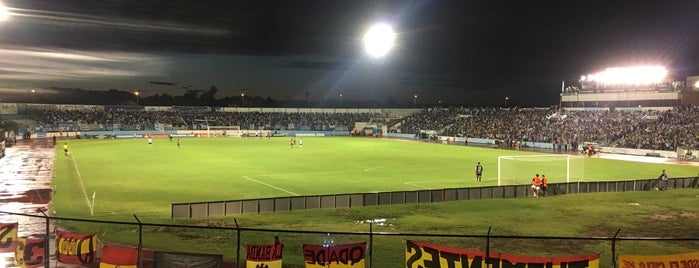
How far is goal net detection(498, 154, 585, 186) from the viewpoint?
36.2 m

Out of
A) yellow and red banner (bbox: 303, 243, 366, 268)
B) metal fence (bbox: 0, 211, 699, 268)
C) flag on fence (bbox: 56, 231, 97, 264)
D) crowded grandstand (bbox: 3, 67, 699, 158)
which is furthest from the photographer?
crowded grandstand (bbox: 3, 67, 699, 158)

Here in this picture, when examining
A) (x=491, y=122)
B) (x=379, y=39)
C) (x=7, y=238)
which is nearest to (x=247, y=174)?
(x=379, y=39)

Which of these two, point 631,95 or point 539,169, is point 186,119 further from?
point 539,169

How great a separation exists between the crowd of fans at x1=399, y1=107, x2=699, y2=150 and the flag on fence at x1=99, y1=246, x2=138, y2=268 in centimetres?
5927

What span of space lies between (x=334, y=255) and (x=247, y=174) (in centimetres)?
2887

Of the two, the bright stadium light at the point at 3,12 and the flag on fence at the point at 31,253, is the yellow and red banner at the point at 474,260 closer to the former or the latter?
the flag on fence at the point at 31,253

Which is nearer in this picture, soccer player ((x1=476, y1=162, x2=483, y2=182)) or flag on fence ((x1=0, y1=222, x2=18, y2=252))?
flag on fence ((x1=0, y1=222, x2=18, y2=252))

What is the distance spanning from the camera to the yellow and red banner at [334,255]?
33.6ft

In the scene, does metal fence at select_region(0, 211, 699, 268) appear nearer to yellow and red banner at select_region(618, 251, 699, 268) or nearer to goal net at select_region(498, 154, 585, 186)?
yellow and red banner at select_region(618, 251, 699, 268)

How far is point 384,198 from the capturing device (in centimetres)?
2566

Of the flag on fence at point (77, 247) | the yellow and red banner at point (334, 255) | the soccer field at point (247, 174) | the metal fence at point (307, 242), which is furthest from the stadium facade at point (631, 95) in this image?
the flag on fence at point (77, 247)

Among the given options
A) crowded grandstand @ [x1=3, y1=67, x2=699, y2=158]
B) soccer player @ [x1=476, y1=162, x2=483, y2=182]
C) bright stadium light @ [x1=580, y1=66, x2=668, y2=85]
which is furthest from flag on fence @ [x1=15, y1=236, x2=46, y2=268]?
bright stadium light @ [x1=580, y1=66, x2=668, y2=85]

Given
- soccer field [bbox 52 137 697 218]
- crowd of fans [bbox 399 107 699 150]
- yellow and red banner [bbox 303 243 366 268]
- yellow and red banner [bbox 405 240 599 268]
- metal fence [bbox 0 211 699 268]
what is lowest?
metal fence [bbox 0 211 699 268]

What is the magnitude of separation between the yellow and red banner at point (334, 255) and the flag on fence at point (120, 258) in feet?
11.5
